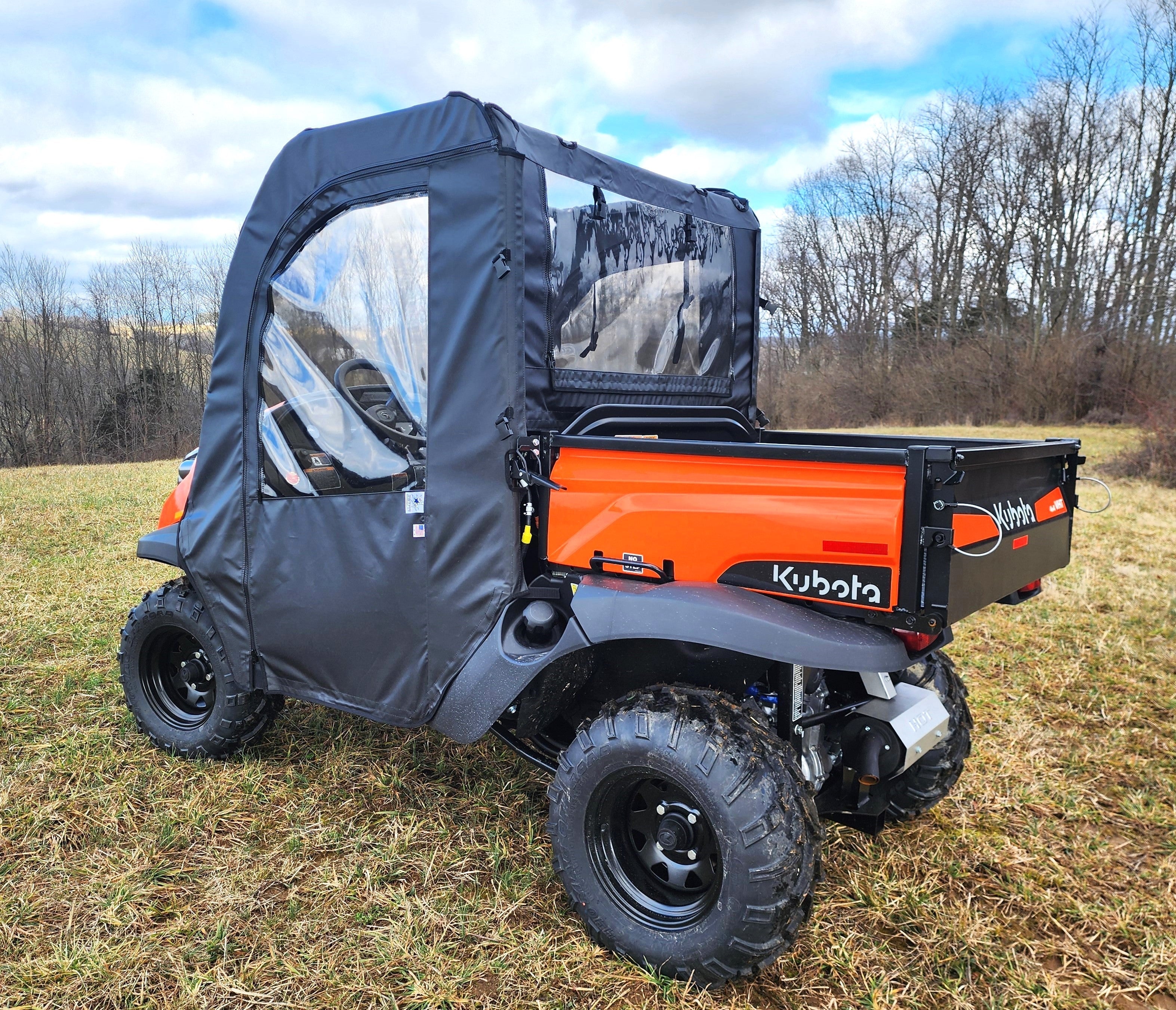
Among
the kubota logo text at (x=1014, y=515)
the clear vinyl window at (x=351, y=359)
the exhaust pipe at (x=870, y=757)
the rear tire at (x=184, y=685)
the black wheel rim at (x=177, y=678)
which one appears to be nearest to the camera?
the kubota logo text at (x=1014, y=515)

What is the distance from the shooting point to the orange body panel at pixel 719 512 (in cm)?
208

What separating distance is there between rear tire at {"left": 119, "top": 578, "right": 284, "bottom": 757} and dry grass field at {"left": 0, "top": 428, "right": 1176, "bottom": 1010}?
4.6 inches

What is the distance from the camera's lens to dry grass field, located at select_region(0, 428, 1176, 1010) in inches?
93.7

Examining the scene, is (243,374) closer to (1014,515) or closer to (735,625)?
(735,625)

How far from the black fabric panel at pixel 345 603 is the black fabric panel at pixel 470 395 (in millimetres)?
114

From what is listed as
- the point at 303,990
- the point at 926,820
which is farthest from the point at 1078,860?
the point at 303,990

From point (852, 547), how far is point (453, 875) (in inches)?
68.6

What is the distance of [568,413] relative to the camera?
295 cm

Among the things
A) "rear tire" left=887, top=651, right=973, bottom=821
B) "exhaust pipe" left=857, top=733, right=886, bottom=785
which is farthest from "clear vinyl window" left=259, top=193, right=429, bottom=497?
"rear tire" left=887, top=651, right=973, bottom=821

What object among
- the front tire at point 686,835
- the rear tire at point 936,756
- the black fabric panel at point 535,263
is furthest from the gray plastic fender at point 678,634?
the rear tire at point 936,756

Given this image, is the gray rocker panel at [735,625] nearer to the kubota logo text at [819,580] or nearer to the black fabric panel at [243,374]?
the kubota logo text at [819,580]

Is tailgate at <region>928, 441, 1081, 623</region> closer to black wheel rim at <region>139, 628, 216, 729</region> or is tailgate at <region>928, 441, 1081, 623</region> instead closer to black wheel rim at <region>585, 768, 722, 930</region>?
black wheel rim at <region>585, 768, 722, 930</region>

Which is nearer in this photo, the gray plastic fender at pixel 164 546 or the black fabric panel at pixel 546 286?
the black fabric panel at pixel 546 286

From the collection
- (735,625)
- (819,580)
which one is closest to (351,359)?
(735,625)
